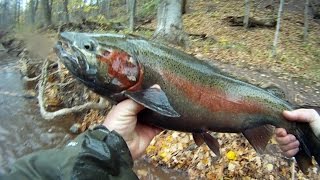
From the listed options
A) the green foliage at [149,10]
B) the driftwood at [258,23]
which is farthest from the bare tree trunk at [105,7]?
the driftwood at [258,23]

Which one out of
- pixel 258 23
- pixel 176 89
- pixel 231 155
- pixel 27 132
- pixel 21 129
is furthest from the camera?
pixel 258 23

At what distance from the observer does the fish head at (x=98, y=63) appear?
208 cm

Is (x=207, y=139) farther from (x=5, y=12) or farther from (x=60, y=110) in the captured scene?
(x=5, y=12)

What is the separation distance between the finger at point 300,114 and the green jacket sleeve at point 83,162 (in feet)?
3.54

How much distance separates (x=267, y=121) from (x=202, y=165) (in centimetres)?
380

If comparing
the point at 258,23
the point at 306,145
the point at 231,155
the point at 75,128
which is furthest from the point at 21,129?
the point at 258,23

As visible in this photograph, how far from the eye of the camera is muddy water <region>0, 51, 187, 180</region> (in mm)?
6723

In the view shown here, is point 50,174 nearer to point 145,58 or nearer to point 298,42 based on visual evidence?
point 145,58

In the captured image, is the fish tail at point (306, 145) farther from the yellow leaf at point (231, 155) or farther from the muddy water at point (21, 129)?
the muddy water at point (21, 129)

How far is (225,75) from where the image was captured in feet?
8.07

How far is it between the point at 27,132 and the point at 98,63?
7.49 metres

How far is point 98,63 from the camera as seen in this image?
210 cm

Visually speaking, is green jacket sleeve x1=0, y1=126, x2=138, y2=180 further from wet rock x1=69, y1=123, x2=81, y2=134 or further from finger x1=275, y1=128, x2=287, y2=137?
wet rock x1=69, y1=123, x2=81, y2=134

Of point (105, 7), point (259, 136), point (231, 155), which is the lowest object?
point (231, 155)
